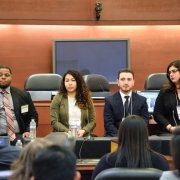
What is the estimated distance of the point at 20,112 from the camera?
5.22 meters

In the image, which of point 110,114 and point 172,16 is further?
point 172,16

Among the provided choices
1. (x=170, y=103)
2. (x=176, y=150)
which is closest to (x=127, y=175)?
(x=176, y=150)

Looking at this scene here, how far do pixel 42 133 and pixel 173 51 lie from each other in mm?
4439

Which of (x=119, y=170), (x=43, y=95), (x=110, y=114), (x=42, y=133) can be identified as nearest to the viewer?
(x=119, y=170)

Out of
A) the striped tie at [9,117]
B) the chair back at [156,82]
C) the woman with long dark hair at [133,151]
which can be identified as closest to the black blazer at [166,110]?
the chair back at [156,82]

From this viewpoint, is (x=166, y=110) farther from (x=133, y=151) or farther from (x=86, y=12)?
(x=86, y=12)

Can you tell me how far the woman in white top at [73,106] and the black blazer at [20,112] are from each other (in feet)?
1.27

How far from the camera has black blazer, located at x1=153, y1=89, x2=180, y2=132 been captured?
16.5 ft

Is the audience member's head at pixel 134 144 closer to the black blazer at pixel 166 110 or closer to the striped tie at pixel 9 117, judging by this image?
the black blazer at pixel 166 110

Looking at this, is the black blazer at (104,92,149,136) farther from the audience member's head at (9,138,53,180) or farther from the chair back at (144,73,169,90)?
the audience member's head at (9,138,53,180)

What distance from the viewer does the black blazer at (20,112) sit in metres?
5.19

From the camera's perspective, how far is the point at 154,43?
8828 mm

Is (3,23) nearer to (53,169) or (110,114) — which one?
(110,114)

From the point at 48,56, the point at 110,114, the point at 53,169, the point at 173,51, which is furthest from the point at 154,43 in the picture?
the point at 53,169
